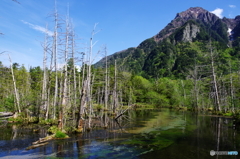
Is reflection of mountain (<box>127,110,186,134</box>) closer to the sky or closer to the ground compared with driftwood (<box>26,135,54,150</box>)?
closer to the ground

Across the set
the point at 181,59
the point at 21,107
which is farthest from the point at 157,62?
the point at 21,107

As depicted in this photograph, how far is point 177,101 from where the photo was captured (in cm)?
5809

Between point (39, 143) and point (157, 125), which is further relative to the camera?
point (157, 125)

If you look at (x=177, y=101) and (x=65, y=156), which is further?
(x=177, y=101)

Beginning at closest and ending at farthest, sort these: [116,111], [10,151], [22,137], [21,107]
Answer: [10,151]
[22,137]
[21,107]
[116,111]

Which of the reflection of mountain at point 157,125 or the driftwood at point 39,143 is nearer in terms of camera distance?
the driftwood at point 39,143

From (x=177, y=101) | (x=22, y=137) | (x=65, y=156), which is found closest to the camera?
(x=65, y=156)

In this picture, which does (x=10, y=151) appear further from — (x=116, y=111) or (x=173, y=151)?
(x=116, y=111)

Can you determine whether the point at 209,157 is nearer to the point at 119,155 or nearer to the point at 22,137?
the point at 119,155

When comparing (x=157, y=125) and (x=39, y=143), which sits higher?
(x=39, y=143)

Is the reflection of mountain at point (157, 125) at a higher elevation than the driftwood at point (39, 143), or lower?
lower

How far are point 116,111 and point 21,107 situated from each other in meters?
15.8

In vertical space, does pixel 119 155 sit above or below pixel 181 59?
below

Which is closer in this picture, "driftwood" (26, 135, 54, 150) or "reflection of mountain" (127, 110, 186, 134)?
"driftwood" (26, 135, 54, 150)
